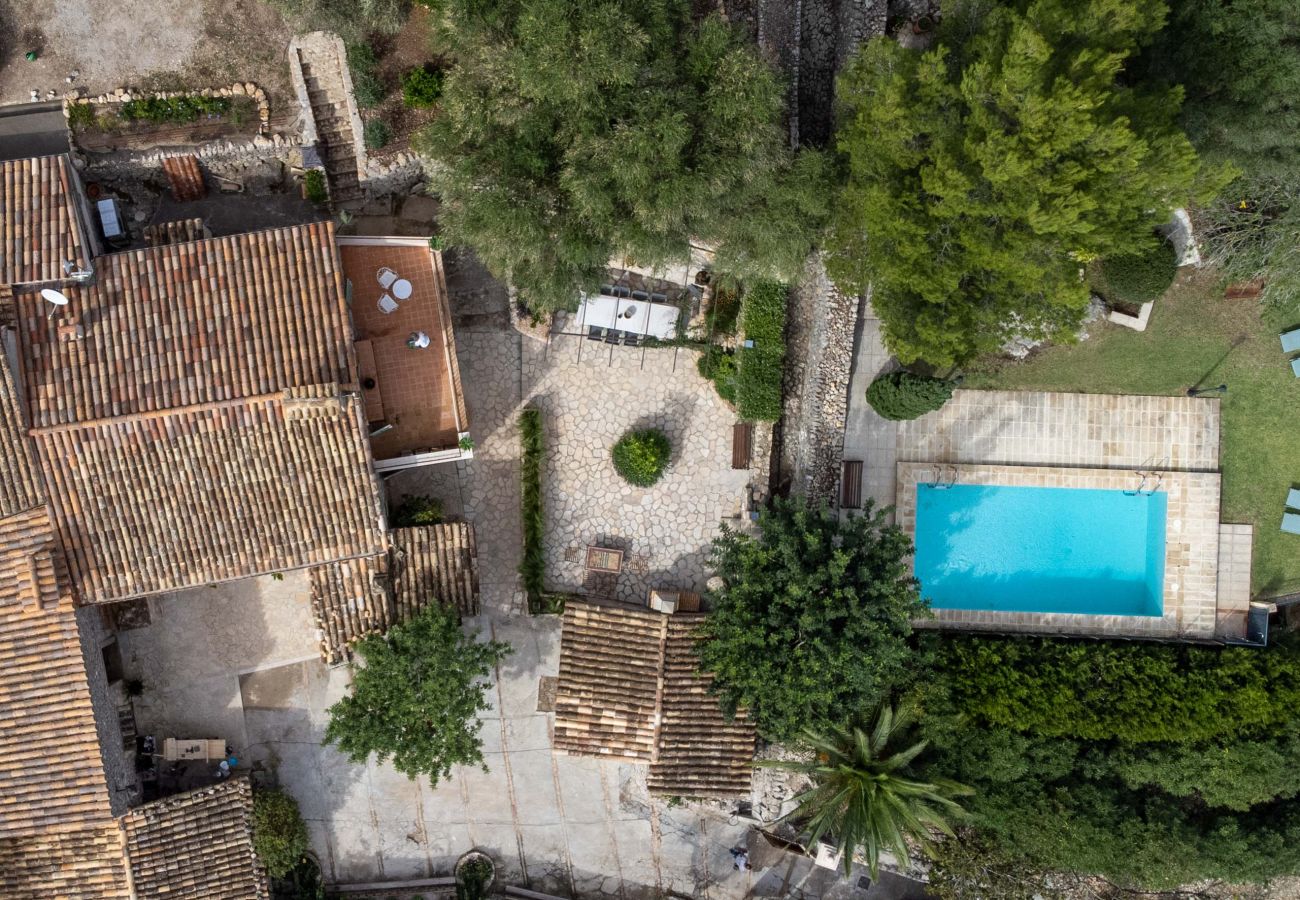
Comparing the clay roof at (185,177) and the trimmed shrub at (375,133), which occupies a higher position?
the trimmed shrub at (375,133)

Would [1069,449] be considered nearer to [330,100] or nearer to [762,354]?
[762,354]

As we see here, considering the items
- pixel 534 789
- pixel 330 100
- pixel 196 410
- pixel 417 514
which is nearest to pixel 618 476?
pixel 417 514

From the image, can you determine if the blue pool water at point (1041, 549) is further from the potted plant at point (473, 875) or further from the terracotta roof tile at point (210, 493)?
the terracotta roof tile at point (210, 493)

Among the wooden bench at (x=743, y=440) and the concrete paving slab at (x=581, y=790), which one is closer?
the wooden bench at (x=743, y=440)

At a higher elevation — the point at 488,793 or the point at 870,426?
the point at 870,426

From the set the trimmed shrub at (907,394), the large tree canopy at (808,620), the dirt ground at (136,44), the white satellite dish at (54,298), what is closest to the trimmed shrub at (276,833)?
the large tree canopy at (808,620)

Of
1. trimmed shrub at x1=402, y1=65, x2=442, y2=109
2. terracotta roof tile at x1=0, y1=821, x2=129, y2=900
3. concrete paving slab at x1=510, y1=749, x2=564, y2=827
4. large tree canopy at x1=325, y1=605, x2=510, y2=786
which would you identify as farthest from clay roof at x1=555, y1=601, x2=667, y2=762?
trimmed shrub at x1=402, y1=65, x2=442, y2=109

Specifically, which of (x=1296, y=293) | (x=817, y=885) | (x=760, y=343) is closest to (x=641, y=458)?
(x=760, y=343)
